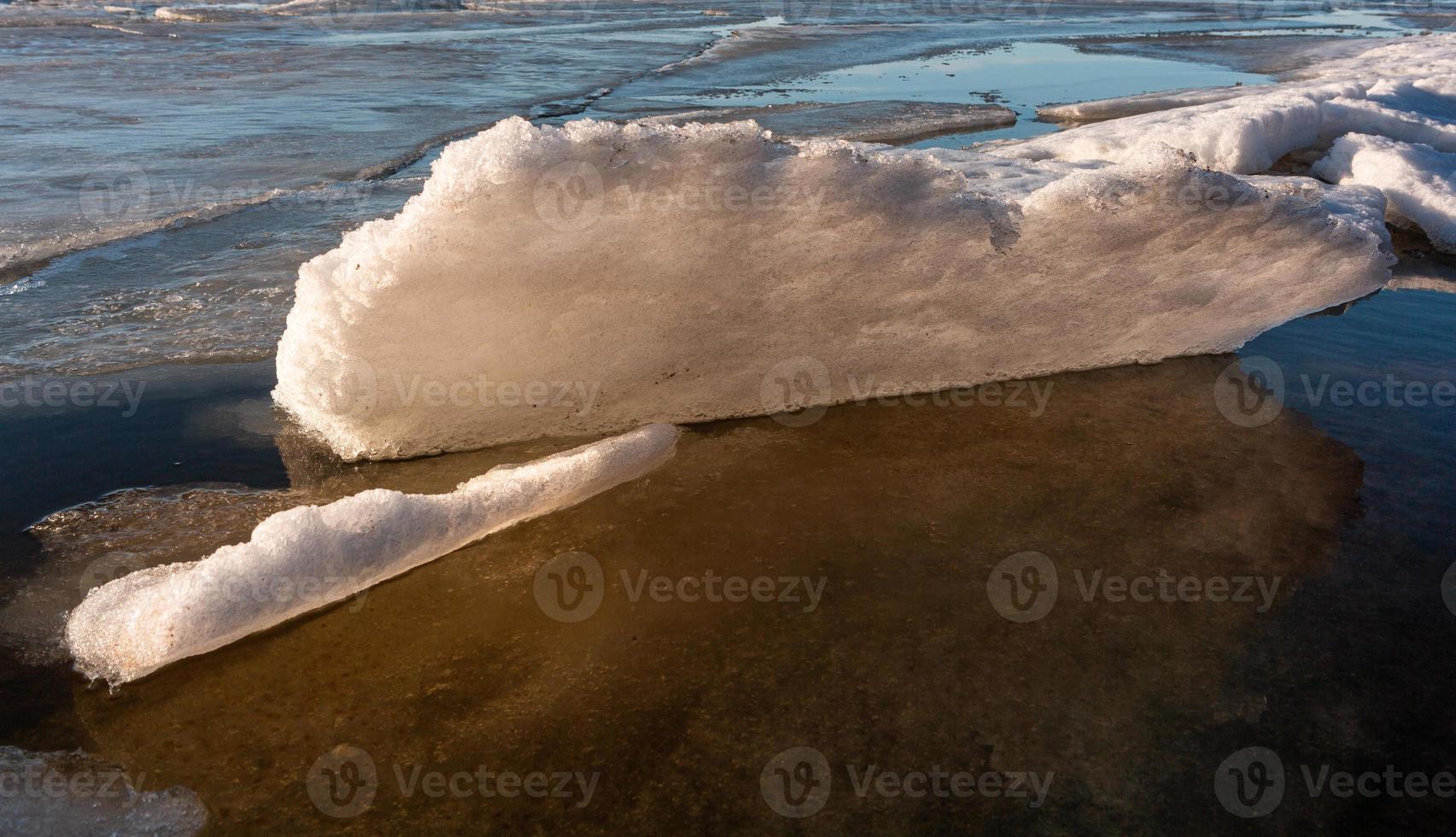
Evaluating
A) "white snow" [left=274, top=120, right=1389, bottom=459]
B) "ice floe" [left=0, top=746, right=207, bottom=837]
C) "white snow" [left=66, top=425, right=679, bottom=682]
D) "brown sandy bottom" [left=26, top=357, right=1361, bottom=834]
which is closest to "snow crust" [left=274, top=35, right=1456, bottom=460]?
"white snow" [left=274, top=120, right=1389, bottom=459]

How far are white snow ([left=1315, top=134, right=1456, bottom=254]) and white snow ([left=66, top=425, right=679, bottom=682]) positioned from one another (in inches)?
205

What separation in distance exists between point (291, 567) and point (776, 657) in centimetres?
125

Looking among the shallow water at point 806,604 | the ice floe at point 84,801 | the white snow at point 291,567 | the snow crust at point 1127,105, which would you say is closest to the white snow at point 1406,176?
the shallow water at point 806,604

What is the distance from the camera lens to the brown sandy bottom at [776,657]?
1974 mm

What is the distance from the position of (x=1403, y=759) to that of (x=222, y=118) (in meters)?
9.70

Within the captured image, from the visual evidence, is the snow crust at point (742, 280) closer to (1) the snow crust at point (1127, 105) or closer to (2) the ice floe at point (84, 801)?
(2) the ice floe at point (84, 801)

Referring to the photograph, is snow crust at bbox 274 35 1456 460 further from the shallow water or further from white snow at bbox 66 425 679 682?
white snow at bbox 66 425 679 682

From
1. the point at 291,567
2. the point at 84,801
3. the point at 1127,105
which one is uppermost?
the point at 1127,105

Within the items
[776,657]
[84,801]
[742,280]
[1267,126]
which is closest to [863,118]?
[1267,126]

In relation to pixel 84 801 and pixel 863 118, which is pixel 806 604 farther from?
pixel 863 118

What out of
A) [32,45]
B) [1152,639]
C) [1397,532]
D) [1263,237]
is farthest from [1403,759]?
[32,45]

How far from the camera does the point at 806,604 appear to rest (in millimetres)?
2547

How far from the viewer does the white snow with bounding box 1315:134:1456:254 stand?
5566mm

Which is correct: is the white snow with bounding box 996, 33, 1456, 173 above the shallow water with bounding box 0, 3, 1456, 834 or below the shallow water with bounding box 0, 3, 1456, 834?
above
